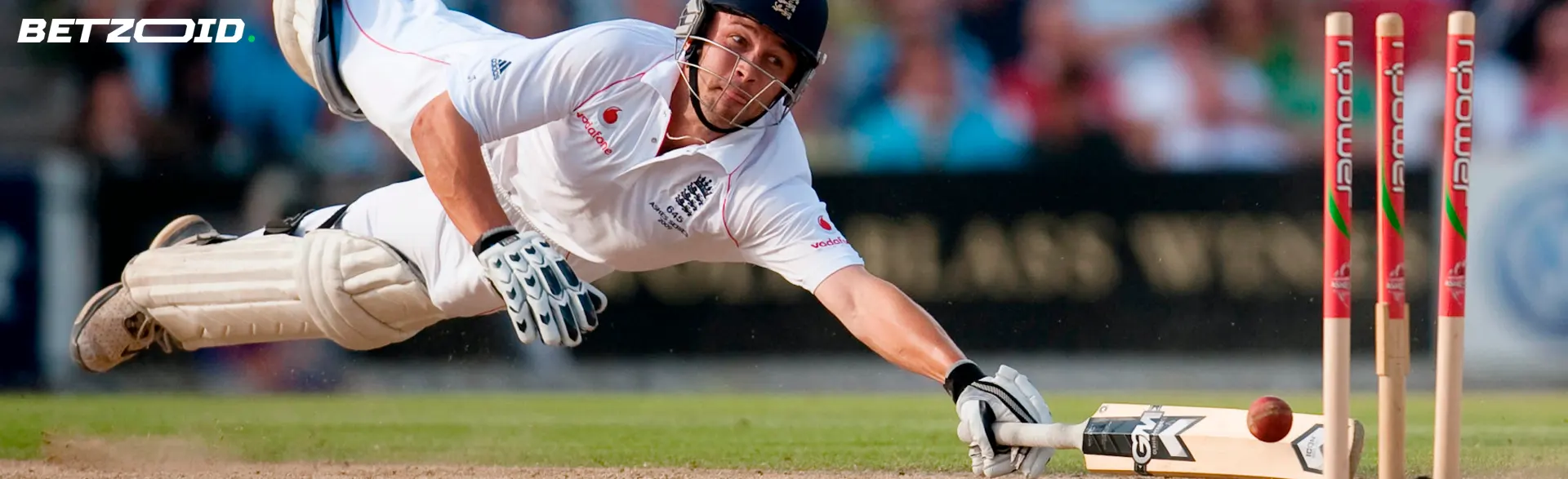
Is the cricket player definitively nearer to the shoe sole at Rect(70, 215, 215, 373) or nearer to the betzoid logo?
the shoe sole at Rect(70, 215, 215, 373)

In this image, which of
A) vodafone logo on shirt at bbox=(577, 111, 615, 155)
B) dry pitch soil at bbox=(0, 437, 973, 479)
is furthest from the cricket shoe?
vodafone logo on shirt at bbox=(577, 111, 615, 155)

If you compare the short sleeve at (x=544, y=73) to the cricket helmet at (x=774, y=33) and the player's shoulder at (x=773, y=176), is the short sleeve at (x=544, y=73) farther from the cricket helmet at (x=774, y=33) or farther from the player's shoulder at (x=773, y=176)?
the player's shoulder at (x=773, y=176)

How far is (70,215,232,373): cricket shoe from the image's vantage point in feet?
16.8

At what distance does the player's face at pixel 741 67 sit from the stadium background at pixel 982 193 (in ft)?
10.7

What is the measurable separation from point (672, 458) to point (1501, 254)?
3830 mm

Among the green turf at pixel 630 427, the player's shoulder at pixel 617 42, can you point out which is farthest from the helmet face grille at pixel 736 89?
the green turf at pixel 630 427

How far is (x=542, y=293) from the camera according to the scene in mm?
3340

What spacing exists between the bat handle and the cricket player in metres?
0.03

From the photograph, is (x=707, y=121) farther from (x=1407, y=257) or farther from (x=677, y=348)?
(x=1407, y=257)

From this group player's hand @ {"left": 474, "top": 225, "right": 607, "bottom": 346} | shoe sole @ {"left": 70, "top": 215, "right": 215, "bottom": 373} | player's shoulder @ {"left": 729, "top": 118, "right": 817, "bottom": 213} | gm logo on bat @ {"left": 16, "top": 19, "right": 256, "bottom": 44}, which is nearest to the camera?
player's hand @ {"left": 474, "top": 225, "right": 607, "bottom": 346}

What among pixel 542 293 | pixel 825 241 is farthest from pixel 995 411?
pixel 542 293

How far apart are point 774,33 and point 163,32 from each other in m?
4.71

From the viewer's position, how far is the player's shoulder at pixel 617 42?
4105 mm

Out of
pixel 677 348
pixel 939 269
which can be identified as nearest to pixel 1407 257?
pixel 939 269
